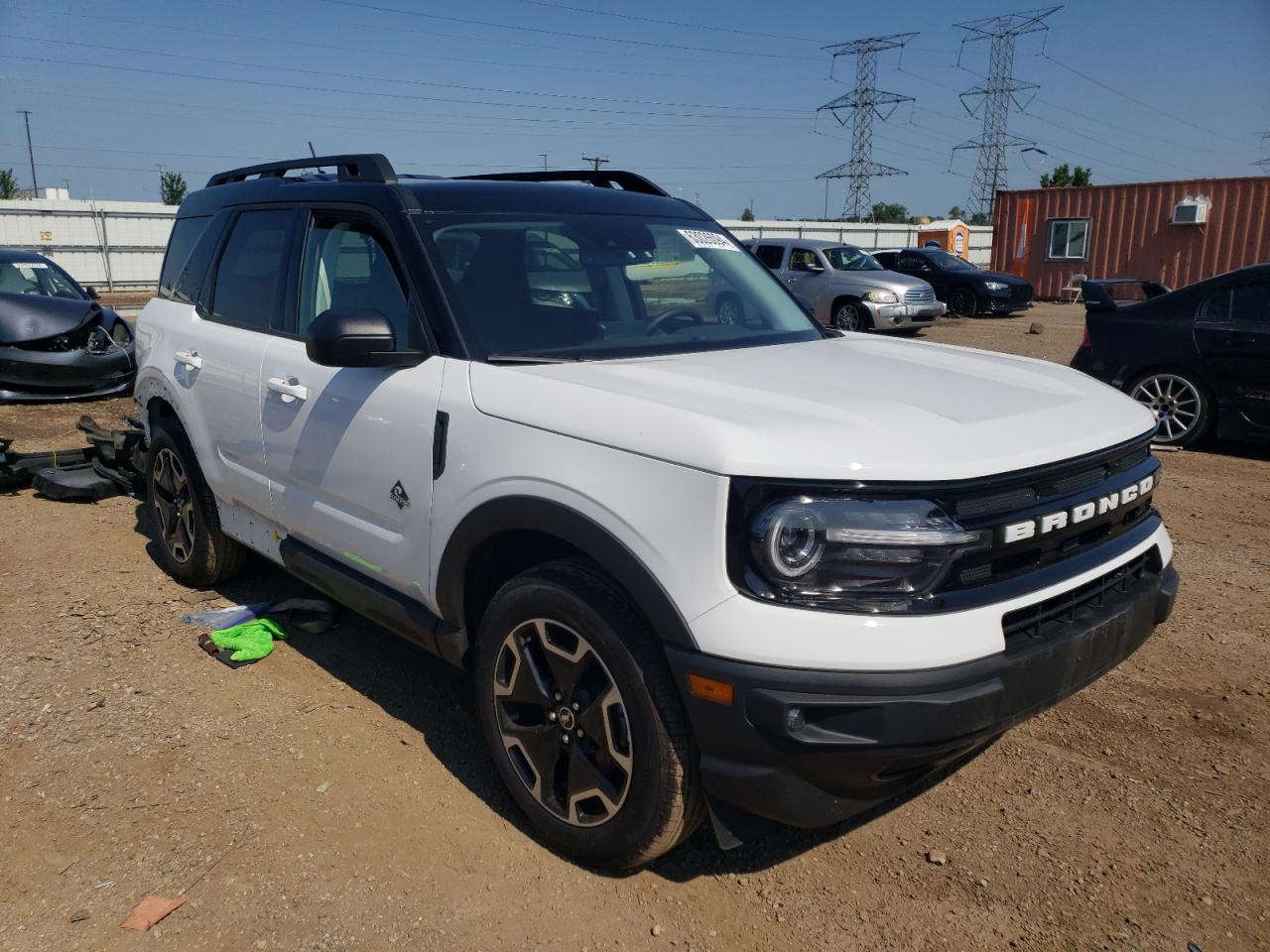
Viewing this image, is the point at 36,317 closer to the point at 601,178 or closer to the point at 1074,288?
the point at 601,178

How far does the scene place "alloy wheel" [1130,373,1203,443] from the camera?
26.2ft

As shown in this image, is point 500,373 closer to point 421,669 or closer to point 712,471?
point 712,471

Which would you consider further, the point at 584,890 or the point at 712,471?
the point at 584,890

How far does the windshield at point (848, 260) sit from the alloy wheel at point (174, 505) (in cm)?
1502

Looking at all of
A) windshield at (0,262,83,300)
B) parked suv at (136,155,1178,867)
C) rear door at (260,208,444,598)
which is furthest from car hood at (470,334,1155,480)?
windshield at (0,262,83,300)

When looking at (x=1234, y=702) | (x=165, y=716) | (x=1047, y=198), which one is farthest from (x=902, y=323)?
(x=165, y=716)

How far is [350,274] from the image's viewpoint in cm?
355

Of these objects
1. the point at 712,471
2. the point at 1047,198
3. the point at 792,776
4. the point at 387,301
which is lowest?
the point at 792,776

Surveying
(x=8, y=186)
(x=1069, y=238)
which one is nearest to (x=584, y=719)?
(x=1069, y=238)

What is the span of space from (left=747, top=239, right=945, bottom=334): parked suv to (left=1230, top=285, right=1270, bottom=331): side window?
9206 mm

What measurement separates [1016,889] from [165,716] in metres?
2.97

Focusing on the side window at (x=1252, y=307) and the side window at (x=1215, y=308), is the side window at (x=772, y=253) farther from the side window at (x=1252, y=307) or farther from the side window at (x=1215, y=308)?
the side window at (x=1252, y=307)

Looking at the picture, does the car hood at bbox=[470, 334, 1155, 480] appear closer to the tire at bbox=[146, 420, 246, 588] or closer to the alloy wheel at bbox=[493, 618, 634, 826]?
the alloy wheel at bbox=[493, 618, 634, 826]

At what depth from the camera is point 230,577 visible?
4.84 meters
